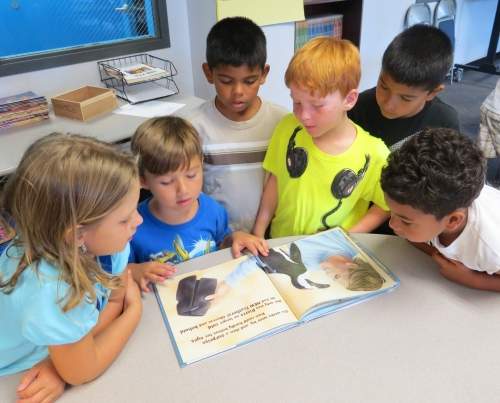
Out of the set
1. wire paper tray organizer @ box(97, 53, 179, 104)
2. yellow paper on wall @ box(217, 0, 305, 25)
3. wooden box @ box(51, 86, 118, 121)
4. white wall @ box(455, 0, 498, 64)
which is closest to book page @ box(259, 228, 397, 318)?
wooden box @ box(51, 86, 118, 121)

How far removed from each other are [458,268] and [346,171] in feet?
1.25

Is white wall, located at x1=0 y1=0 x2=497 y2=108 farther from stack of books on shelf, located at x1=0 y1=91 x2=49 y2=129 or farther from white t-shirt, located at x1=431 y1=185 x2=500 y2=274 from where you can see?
white t-shirt, located at x1=431 y1=185 x2=500 y2=274

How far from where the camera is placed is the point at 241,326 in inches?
33.4

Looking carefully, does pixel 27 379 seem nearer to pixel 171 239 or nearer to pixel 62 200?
pixel 62 200

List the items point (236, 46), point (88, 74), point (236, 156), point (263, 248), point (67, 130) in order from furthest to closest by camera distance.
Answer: point (88, 74) < point (67, 130) < point (236, 156) < point (236, 46) < point (263, 248)

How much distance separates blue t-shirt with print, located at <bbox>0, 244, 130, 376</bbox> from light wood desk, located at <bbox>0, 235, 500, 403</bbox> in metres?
0.05

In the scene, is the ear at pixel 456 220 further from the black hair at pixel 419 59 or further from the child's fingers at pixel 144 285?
the child's fingers at pixel 144 285

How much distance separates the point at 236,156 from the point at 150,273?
553mm

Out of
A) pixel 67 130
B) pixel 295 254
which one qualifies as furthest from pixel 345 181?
pixel 67 130

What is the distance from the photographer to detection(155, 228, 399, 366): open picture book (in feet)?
2.74

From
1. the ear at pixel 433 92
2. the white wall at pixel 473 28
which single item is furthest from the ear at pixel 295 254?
the white wall at pixel 473 28

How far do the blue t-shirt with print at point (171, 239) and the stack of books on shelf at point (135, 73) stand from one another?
102 cm

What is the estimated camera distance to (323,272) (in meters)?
0.99

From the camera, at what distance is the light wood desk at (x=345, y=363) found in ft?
2.33
